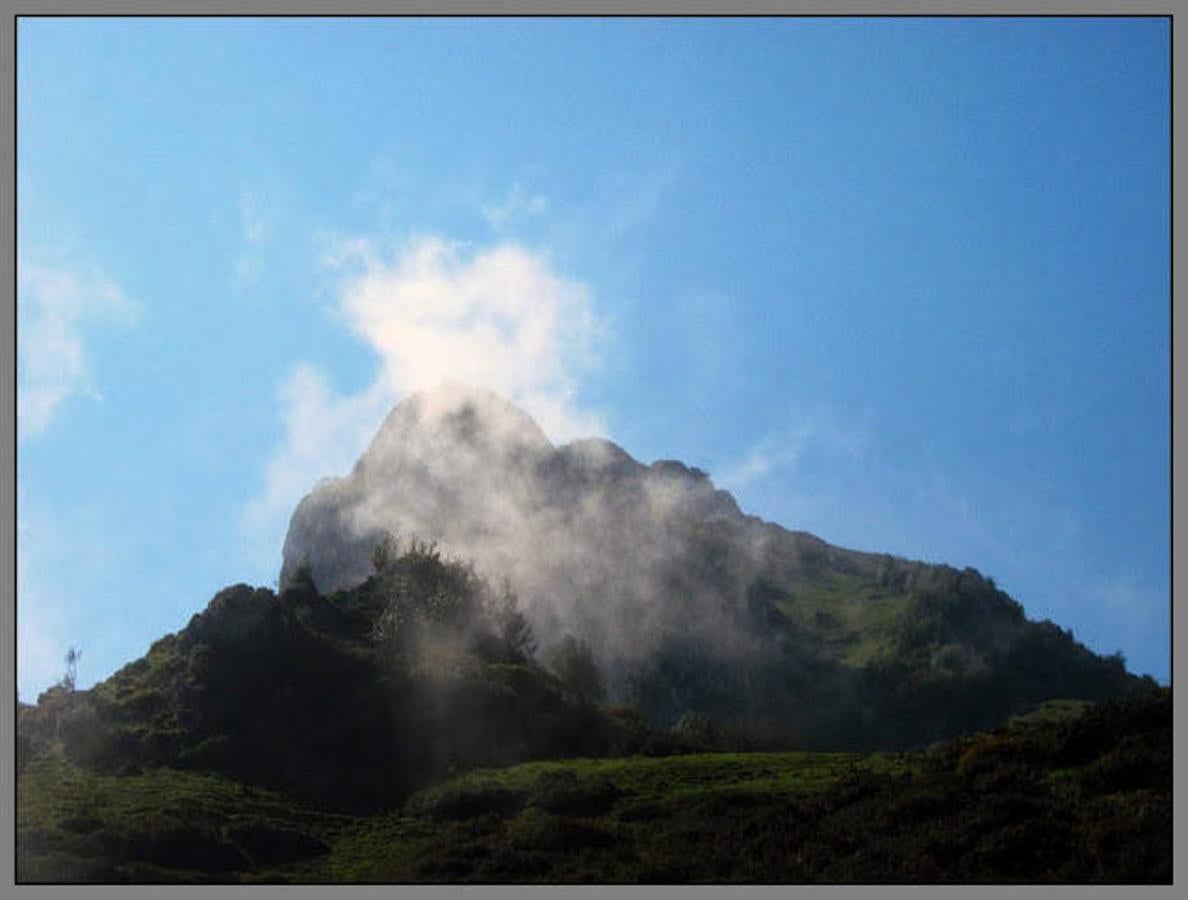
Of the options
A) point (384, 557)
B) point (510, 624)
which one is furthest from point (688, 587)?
point (384, 557)

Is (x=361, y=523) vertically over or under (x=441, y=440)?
under

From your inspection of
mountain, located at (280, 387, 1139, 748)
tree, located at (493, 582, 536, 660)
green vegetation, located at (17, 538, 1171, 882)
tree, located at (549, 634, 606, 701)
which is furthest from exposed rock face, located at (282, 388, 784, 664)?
tree, located at (549, 634, 606, 701)

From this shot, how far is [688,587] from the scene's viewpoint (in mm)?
106625

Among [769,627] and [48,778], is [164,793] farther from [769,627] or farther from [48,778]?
[769,627]

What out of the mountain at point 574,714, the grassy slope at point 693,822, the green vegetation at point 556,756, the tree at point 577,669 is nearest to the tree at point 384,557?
the mountain at point 574,714

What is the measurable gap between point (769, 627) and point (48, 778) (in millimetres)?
58406

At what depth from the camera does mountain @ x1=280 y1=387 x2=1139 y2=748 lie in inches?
3467

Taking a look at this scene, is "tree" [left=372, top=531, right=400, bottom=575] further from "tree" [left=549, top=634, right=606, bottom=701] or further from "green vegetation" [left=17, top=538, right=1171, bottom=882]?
"tree" [left=549, top=634, right=606, bottom=701]

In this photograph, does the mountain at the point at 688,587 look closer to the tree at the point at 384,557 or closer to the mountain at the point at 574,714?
the mountain at the point at 574,714

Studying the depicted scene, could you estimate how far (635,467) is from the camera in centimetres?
12400

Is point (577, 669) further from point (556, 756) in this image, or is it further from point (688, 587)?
point (688, 587)

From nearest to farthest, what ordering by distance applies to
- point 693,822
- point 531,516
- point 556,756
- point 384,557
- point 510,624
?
point 693,822
point 556,756
point 510,624
point 384,557
point 531,516

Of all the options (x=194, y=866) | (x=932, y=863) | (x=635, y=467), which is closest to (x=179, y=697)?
(x=194, y=866)

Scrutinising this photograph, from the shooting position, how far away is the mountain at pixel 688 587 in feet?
289
